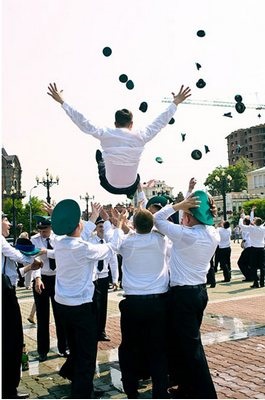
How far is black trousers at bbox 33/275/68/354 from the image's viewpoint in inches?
296

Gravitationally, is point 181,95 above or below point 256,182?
below

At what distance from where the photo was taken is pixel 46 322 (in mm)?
7590

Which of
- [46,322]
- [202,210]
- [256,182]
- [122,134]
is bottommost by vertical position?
[46,322]

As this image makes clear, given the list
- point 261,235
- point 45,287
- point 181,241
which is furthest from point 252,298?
point 181,241

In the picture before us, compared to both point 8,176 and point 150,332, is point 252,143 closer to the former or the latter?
point 8,176

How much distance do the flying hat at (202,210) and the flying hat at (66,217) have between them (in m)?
1.21

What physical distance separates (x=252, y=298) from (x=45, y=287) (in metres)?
6.55

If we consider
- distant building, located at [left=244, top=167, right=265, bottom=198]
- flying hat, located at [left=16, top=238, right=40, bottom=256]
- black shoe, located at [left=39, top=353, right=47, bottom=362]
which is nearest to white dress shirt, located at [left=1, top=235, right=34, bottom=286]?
flying hat, located at [left=16, top=238, right=40, bottom=256]

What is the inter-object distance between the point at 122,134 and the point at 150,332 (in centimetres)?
219

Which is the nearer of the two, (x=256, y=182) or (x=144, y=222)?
(x=144, y=222)

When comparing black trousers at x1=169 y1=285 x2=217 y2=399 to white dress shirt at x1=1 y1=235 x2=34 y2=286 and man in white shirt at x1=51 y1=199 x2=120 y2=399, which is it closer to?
man in white shirt at x1=51 y1=199 x2=120 y2=399

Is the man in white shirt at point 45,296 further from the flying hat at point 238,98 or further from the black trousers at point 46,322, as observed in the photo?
the flying hat at point 238,98

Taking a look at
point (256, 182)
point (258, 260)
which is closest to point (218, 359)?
point (258, 260)

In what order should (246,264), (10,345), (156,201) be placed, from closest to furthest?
(10,345)
(156,201)
(246,264)
